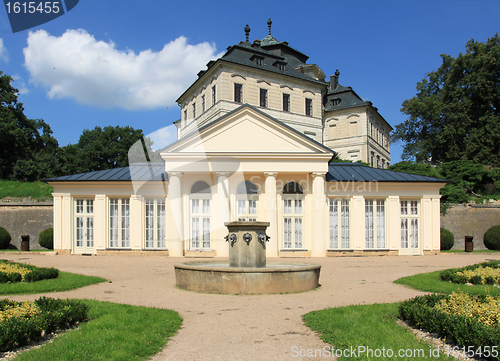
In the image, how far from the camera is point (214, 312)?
8664 mm

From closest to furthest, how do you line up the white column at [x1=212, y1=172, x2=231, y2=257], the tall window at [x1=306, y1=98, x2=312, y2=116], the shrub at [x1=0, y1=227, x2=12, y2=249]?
the white column at [x1=212, y1=172, x2=231, y2=257]
the shrub at [x1=0, y1=227, x2=12, y2=249]
the tall window at [x1=306, y1=98, x2=312, y2=116]

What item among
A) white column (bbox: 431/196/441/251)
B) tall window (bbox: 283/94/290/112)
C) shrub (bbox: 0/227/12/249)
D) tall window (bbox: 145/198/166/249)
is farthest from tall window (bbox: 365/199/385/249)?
tall window (bbox: 283/94/290/112)

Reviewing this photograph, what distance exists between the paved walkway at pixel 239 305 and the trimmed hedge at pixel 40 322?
6.08 ft

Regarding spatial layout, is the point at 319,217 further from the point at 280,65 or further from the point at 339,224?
the point at 280,65

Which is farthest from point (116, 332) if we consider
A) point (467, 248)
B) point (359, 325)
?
point (467, 248)

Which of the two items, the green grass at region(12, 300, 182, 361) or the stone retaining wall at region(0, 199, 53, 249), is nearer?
the green grass at region(12, 300, 182, 361)

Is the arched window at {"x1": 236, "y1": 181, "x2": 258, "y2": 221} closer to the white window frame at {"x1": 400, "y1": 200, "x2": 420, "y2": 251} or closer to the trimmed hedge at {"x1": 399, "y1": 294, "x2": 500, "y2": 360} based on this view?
the white window frame at {"x1": 400, "y1": 200, "x2": 420, "y2": 251}

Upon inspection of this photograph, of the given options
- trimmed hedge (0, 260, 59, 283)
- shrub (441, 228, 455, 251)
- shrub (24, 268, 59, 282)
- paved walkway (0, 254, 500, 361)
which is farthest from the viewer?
shrub (441, 228, 455, 251)

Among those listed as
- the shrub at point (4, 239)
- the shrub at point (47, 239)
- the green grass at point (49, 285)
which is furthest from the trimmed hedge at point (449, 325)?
the shrub at point (4, 239)

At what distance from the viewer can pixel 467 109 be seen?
4431 centimetres

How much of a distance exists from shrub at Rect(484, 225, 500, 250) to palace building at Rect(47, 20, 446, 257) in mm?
7188

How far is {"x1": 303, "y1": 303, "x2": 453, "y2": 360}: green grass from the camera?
586 centimetres

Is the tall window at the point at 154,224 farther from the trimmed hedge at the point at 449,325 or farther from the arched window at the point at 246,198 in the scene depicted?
the trimmed hedge at the point at 449,325

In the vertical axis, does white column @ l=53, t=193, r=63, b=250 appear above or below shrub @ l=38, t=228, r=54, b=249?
above
